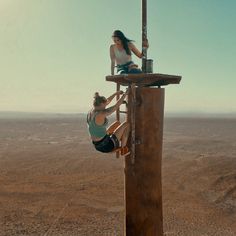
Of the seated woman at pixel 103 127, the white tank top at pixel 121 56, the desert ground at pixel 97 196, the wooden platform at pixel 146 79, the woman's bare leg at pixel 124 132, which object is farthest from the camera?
the desert ground at pixel 97 196

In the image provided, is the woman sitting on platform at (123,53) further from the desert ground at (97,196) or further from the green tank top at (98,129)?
the desert ground at (97,196)

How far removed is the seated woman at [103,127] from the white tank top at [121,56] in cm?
36

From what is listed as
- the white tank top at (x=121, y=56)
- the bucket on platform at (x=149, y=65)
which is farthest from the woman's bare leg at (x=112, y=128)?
the bucket on platform at (x=149, y=65)

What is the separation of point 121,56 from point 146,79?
0.71m

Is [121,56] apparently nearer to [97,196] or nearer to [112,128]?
[112,128]

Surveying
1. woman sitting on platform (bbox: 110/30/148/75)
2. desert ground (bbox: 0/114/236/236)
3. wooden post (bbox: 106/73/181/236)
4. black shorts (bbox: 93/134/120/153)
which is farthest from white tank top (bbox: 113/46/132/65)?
desert ground (bbox: 0/114/236/236)

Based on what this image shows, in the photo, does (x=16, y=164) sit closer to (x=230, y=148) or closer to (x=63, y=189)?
(x=63, y=189)

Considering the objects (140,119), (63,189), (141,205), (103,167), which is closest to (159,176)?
(141,205)

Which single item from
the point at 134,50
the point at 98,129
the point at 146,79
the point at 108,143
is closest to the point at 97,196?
the point at 98,129

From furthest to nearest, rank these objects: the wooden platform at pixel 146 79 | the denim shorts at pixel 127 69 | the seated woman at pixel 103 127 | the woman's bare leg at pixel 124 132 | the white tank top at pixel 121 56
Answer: the white tank top at pixel 121 56 < the denim shorts at pixel 127 69 < the seated woman at pixel 103 127 < the woman's bare leg at pixel 124 132 < the wooden platform at pixel 146 79

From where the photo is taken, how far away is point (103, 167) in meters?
20.2

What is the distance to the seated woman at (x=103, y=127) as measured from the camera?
326 cm

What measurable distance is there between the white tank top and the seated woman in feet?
1.19

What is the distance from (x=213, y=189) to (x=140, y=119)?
13207mm
